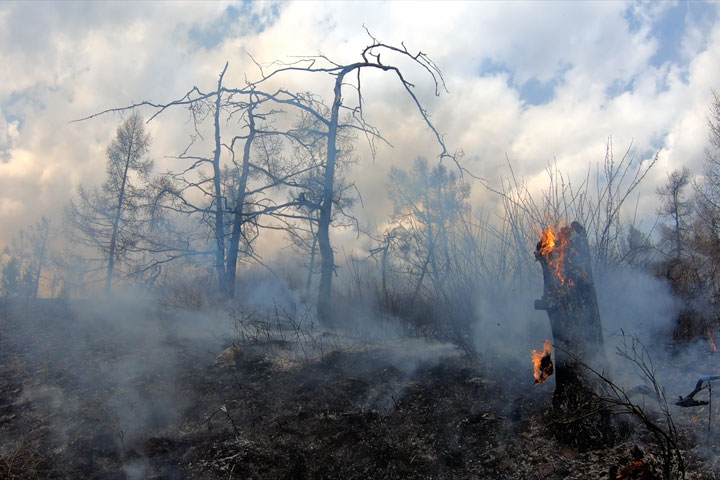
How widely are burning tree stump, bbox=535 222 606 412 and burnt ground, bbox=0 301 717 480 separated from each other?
1.33 ft

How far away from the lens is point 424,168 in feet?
58.9

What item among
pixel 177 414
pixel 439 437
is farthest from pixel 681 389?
pixel 177 414

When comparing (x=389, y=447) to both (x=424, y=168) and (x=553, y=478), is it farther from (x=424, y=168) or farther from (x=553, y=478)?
(x=424, y=168)

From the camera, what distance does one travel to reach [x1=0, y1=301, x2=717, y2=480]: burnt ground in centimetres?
398

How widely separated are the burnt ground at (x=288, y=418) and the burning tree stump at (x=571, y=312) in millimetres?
407

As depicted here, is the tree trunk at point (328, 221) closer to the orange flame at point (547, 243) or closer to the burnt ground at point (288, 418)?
the burnt ground at point (288, 418)

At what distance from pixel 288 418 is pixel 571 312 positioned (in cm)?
335

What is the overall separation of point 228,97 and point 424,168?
1082cm

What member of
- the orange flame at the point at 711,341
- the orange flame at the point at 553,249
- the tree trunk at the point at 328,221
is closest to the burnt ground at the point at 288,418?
the orange flame at the point at 553,249

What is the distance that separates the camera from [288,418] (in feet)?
16.1

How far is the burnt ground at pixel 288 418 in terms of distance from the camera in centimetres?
398

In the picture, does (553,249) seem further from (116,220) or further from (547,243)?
(116,220)

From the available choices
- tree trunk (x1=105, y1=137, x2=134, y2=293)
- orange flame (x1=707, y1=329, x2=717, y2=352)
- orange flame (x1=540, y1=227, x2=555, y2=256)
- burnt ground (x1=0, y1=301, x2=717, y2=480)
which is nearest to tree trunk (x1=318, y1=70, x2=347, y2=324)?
burnt ground (x1=0, y1=301, x2=717, y2=480)

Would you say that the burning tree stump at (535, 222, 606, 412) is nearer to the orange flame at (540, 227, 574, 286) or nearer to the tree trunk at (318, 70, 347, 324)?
the orange flame at (540, 227, 574, 286)
